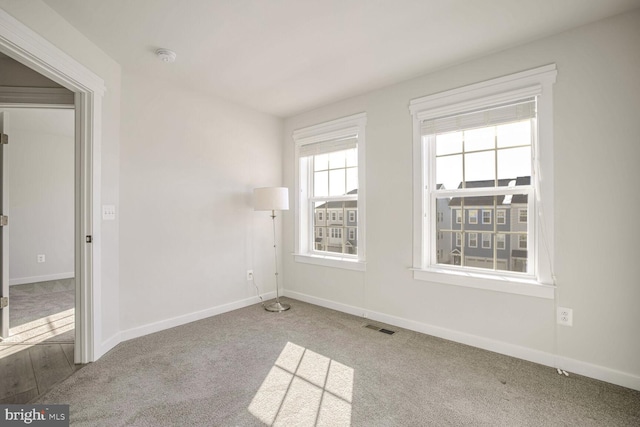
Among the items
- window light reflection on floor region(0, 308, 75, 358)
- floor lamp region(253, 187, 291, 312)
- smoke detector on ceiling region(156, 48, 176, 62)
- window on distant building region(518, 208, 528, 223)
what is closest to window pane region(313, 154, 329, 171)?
floor lamp region(253, 187, 291, 312)

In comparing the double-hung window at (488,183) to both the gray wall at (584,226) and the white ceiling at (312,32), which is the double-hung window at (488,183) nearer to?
the gray wall at (584,226)

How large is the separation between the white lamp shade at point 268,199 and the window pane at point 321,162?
746 millimetres

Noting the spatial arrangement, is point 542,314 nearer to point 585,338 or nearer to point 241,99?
point 585,338

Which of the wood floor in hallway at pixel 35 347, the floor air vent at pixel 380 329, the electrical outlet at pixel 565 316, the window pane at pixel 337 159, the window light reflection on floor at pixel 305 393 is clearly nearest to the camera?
the window light reflection on floor at pixel 305 393

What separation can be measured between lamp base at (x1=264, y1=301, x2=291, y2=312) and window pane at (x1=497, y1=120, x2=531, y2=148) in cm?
298

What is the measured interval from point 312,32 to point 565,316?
2.95 metres

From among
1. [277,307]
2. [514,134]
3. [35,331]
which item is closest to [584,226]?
[514,134]

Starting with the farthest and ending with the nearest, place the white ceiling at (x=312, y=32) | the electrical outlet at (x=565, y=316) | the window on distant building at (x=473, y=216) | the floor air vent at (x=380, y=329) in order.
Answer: the floor air vent at (x=380, y=329) < the window on distant building at (x=473, y=216) < the electrical outlet at (x=565, y=316) < the white ceiling at (x=312, y=32)

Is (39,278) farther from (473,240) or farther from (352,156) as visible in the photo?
(473,240)

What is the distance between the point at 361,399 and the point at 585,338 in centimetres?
177

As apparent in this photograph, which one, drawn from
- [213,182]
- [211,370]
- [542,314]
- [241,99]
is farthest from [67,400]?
[542,314]

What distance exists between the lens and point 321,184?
436 centimetres

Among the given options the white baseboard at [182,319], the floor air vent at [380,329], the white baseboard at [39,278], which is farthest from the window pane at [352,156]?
the white baseboard at [39,278]

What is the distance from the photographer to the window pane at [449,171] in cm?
307
